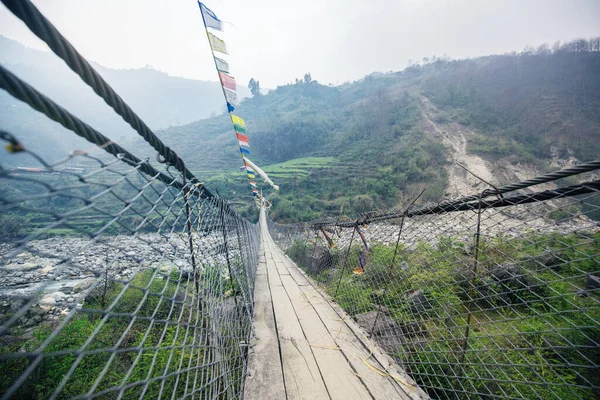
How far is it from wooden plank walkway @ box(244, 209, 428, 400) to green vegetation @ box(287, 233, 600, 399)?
0.29 m

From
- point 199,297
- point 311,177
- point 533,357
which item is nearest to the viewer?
point 199,297

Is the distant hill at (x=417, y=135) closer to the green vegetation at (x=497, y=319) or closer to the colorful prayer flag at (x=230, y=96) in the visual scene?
the green vegetation at (x=497, y=319)

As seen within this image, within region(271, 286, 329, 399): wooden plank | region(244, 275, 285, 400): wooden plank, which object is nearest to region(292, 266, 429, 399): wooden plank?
region(271, 286, 329, 399): wooden plank

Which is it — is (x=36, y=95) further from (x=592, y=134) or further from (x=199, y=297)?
(x=592, y=134)

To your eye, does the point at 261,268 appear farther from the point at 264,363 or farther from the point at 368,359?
the point at 368,359

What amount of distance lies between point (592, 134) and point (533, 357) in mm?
33535

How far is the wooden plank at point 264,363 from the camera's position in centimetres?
158

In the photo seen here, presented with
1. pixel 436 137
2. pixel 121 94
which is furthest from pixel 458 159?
pixel 121 94

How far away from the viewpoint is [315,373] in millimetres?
1740

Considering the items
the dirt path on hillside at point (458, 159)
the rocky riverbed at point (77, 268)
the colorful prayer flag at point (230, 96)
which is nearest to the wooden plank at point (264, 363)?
the rocky riverbed at point (77, 268)

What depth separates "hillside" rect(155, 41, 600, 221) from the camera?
21.6m

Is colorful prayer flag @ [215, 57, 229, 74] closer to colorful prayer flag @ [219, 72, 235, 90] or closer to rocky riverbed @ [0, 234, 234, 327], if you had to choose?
colorful prayer flag @ [219, 72, 235, 90]

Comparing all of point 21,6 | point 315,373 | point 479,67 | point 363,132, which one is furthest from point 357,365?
point 479,67

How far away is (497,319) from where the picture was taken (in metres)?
3.04
